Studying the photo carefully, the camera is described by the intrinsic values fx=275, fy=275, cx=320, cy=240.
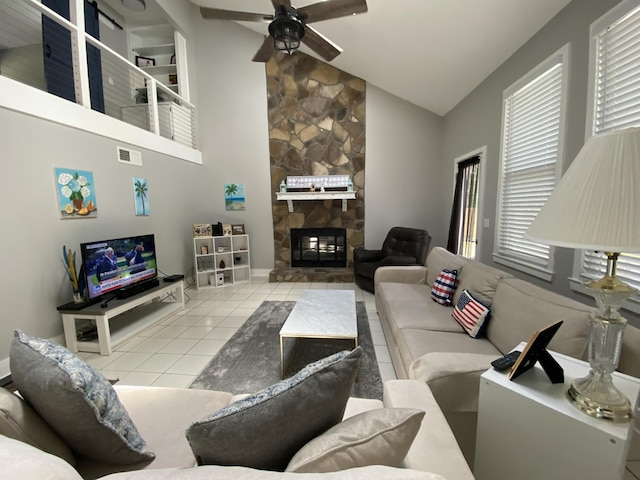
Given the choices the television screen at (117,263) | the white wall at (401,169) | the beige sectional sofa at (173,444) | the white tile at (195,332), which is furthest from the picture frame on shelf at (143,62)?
the beige sectional sofa at (173,444)

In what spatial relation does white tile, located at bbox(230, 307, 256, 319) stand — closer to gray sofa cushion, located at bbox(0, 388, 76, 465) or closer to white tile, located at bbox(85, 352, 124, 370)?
white tile, located at bbox(85, 352, 124, 370)

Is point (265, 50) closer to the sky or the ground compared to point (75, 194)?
closer to the sky

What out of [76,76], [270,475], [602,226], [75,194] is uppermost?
[76,76]

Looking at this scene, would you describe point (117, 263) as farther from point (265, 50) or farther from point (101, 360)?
point (265, 50)

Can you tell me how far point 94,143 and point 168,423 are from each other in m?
3.03

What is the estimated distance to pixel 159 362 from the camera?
7.68 ft

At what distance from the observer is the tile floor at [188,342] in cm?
218

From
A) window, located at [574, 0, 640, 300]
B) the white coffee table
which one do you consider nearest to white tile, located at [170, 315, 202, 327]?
the white coffee table

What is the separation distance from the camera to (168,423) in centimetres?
108

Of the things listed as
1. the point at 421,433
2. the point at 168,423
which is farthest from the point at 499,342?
the point at 168,423

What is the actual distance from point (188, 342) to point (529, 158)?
360cm

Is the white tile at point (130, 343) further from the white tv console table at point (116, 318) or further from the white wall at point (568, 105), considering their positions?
the white wall at point (568, 105)

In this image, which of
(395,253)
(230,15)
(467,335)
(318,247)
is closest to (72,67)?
(230,15)

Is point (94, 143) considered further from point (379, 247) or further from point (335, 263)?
point (379, 247)
